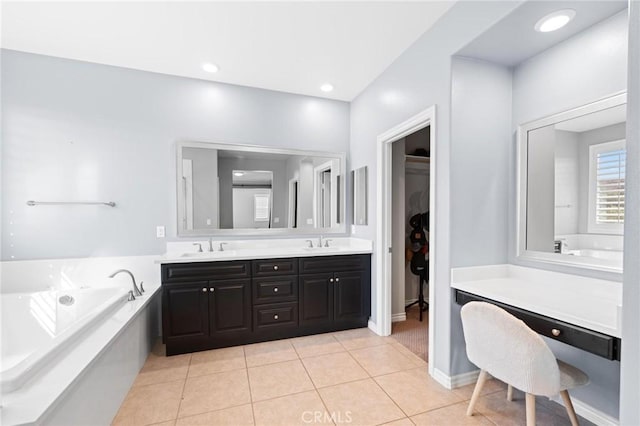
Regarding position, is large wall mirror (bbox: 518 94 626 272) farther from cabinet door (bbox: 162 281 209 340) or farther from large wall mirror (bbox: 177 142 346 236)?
cabinet door (bbox: 162 281 209 340)

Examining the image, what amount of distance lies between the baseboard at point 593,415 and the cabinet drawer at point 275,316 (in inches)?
85.4

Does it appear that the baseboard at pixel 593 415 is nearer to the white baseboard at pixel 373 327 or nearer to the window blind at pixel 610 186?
the window blind at pixel 610 186

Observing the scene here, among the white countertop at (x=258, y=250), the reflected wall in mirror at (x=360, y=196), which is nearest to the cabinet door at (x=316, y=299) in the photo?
the white countertop at (x=258, y=250)

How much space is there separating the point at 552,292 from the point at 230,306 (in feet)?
8.30

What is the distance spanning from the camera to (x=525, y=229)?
2.07 meters

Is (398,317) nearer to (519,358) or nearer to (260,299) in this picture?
(260,299)

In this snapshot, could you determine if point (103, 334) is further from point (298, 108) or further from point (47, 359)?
point (298, 108)

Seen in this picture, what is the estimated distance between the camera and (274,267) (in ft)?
9.04

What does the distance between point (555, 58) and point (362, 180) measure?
1.86 m

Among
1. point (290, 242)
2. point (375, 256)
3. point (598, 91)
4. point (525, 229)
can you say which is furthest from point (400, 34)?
point (290, 242)

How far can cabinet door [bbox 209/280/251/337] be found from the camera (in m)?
2.57

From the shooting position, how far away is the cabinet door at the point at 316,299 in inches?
112

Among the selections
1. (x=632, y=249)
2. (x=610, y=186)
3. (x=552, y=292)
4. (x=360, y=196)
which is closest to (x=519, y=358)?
(x=552, y=292)

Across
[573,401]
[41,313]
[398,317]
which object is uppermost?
[41,313]
